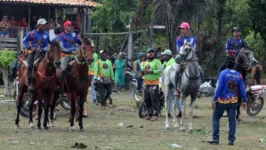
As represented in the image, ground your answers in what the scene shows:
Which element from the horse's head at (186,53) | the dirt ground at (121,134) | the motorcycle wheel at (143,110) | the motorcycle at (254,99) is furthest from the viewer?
the motorcycle at (254,99)

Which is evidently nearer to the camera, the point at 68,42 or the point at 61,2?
the point at 68,42

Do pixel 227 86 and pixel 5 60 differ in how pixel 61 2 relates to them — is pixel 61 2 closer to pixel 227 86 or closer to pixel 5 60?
pixel 5 60

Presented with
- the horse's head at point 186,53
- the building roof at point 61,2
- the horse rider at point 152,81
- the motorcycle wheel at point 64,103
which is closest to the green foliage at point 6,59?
the motorcycle wheel at point 64,103

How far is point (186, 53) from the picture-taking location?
17828mm

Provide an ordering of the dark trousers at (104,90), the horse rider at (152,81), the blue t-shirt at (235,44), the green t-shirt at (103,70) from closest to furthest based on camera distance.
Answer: the blue t-shirt at (235,44)
the horse rider at (152,81)
the green t-shirt at (103,70)
the dark trousers at (104,90)

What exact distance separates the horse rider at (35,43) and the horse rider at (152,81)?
4.51 metres

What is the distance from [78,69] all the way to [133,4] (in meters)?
23.9

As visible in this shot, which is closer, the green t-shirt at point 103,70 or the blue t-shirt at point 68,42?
the blue t-shirt at point 68,42

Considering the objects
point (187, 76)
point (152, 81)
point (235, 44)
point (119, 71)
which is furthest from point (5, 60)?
point (187, 76)

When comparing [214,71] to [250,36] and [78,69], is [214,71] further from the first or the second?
[78,69]

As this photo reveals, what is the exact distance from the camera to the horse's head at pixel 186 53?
17.8 metres

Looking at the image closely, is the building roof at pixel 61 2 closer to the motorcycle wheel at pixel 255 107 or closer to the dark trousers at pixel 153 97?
the dark trousers at pixel 153 97

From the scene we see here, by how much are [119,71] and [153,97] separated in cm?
1456

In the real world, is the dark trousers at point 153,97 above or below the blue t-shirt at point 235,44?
below
